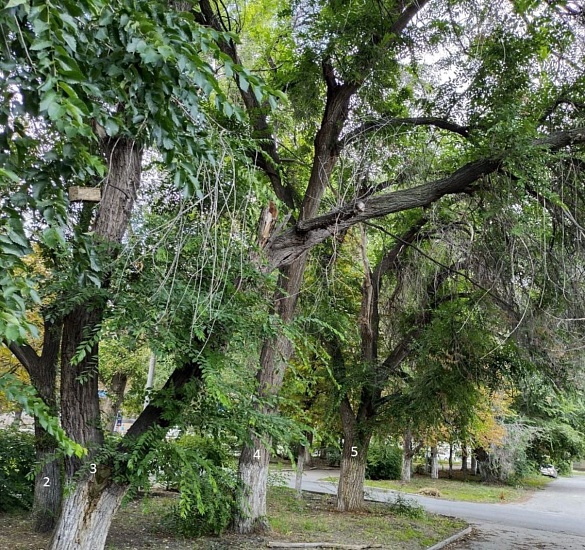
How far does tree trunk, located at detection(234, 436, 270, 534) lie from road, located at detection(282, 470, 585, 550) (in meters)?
3.58

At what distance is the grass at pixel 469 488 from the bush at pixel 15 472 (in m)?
13.2

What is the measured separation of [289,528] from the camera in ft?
27.1

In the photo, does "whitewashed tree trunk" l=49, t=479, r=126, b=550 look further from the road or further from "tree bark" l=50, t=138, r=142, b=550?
the road

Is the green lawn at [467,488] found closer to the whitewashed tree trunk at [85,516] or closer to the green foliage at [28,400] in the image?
the whitewashed tree trunk at [85,516]

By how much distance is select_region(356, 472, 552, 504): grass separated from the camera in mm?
18128

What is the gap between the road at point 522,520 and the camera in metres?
A: 9.64

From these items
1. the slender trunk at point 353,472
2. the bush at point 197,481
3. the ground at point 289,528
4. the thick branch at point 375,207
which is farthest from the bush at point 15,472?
the slender trunk at point 353,472

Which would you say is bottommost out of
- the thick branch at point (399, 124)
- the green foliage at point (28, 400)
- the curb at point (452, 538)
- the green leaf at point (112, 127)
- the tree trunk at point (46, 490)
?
the curb at point (452, 538)

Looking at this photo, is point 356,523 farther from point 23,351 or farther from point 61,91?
point 61,91

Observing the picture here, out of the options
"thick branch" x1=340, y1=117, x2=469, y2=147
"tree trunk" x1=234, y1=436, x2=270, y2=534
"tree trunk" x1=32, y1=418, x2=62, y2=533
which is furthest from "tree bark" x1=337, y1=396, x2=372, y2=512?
"thick branch" x1=340, y1=117, x2=469, y2=147

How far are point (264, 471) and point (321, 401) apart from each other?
16.8ft

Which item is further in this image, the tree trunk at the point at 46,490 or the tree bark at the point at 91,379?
the tree trunk at the point at 46,490

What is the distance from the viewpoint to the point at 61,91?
196 cm

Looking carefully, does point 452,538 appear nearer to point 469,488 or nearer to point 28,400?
point 28,400
